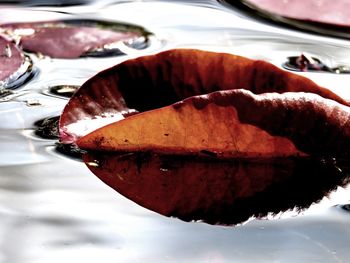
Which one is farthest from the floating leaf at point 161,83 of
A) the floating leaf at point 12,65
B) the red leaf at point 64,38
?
the red leaf at point 64,38

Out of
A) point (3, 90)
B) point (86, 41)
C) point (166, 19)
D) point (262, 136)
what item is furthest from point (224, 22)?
point (262, 136)

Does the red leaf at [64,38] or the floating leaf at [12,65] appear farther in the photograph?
the red leaf at [64,38]

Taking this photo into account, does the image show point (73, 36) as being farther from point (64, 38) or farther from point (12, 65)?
point (12, 65)

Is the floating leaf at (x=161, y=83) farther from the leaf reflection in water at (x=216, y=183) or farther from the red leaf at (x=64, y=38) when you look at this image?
the red leaf at (x=64, y=38)

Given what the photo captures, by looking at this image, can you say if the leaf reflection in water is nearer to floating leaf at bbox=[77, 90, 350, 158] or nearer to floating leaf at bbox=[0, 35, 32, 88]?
floating leaf at bbox=[77, 90, 350, 158]

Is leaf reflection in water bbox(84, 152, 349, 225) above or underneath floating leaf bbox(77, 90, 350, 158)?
underneath

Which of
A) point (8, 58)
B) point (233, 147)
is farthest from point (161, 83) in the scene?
point (8, 58)

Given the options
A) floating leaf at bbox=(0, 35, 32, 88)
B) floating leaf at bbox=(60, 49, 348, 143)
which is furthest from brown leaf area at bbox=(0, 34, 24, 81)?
floating leaf at bbox=(60, 49, 348, 143)

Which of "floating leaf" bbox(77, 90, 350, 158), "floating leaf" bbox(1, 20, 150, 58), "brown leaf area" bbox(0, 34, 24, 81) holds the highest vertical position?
"floating leaf" bbox(77, 90, 350, 158)

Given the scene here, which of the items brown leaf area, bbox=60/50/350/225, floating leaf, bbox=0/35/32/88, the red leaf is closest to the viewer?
brown leaf area, bbox=60/50/350/225
